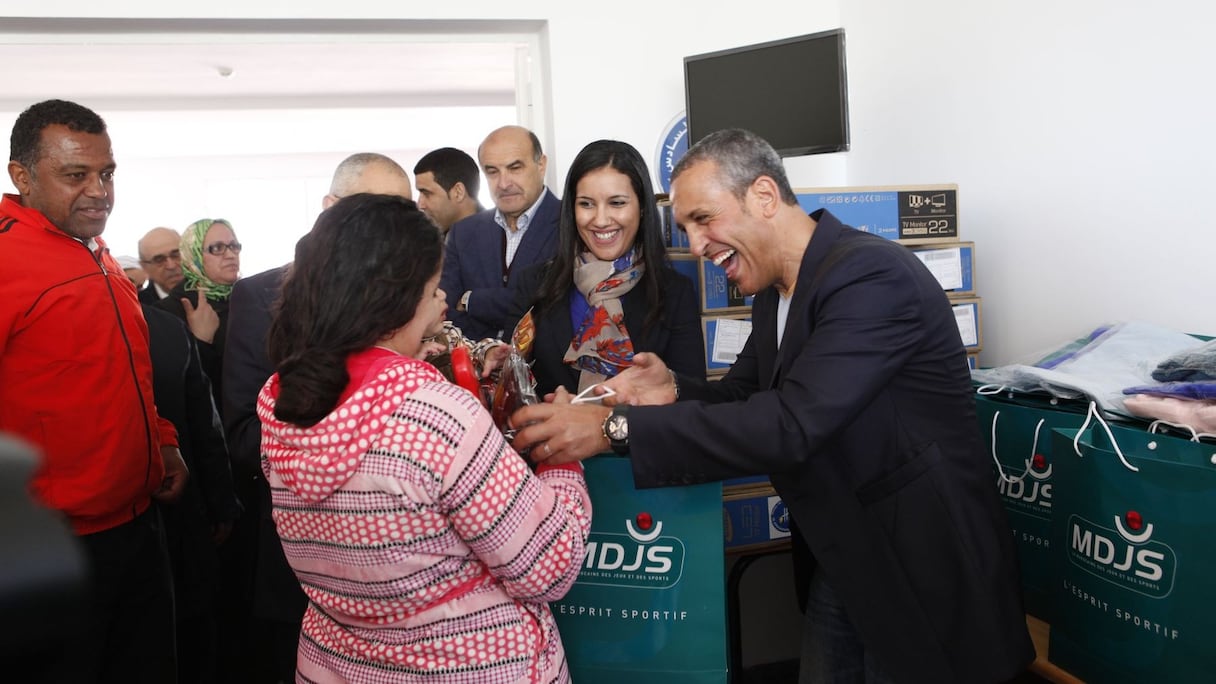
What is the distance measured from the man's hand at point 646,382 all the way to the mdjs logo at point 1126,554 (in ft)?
2.67

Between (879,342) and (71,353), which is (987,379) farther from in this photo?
(71,353)

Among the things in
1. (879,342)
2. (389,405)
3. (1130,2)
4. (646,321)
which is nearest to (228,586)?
(646,321)

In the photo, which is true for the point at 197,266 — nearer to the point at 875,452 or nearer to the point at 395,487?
the point at 395,487

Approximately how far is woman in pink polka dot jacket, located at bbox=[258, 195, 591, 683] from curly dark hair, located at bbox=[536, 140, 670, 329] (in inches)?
39.5

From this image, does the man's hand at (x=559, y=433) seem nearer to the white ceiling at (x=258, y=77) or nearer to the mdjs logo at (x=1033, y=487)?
the mdjs logo at (x=1033, y=487)

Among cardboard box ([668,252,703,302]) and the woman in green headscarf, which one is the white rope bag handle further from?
the woman in green headscarf

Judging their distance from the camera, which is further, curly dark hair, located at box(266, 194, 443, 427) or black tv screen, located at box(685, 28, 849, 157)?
black tv screen, located at box(685, 28, 849, 157)

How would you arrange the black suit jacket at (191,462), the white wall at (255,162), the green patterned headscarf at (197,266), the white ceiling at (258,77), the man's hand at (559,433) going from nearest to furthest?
the man's hand at (559,433), the black suit jacket at (191,462), the green patterned headscarf at (197,266), the white ceiling at (258,77), the white wall at (255,162)

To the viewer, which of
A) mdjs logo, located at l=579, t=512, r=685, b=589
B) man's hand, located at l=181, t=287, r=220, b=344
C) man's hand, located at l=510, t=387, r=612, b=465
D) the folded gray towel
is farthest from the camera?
man's hand, located at l=181, t=287, r=220, b=344

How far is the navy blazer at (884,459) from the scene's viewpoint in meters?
1.40

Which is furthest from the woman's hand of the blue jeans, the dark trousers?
the dark trousers

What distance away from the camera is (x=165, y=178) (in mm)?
11352

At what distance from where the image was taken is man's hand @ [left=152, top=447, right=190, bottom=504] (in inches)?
88.2

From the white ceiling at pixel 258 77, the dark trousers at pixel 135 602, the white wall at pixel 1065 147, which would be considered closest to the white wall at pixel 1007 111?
the white wall at pixel 1065 147
